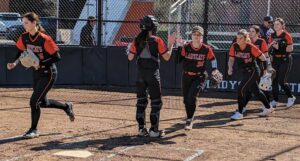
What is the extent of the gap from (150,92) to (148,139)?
704 mm

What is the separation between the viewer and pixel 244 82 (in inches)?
378

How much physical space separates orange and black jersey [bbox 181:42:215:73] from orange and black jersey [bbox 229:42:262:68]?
4.32 feet

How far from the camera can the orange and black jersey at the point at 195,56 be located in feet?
27.4

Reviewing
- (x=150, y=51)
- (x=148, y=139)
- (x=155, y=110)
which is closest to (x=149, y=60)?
(x=150, y=51)

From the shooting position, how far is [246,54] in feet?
31.2

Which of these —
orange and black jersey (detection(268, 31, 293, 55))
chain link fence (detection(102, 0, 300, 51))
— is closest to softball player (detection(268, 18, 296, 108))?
orange and black jersey (detection(268, 31, 293, 55))

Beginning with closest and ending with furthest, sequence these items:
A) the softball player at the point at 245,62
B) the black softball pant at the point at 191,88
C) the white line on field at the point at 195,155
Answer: the white line on field at the point at 195,155
the black softball pant at the point at 191,88
the softball player at the point at 245,62

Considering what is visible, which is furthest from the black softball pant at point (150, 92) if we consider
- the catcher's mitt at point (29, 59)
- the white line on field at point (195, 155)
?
the catcher's mitt at point (29, 59)

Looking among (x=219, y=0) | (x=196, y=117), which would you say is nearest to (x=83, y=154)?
(x=196, y=117)

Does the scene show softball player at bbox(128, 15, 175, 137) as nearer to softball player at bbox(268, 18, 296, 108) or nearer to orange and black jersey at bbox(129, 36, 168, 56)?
orange and black jersey at bbox(129, 36, 168, 56)

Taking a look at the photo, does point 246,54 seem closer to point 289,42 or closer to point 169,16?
point 289,42

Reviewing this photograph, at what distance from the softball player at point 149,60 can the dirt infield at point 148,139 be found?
385 mm

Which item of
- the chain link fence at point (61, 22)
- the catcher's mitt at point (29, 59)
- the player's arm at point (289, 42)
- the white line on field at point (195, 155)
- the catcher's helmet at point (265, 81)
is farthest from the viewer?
the chain link fence at point (61, 22)

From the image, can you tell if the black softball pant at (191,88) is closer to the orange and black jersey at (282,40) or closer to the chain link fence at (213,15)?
the orange and black jersey at (282,40)
